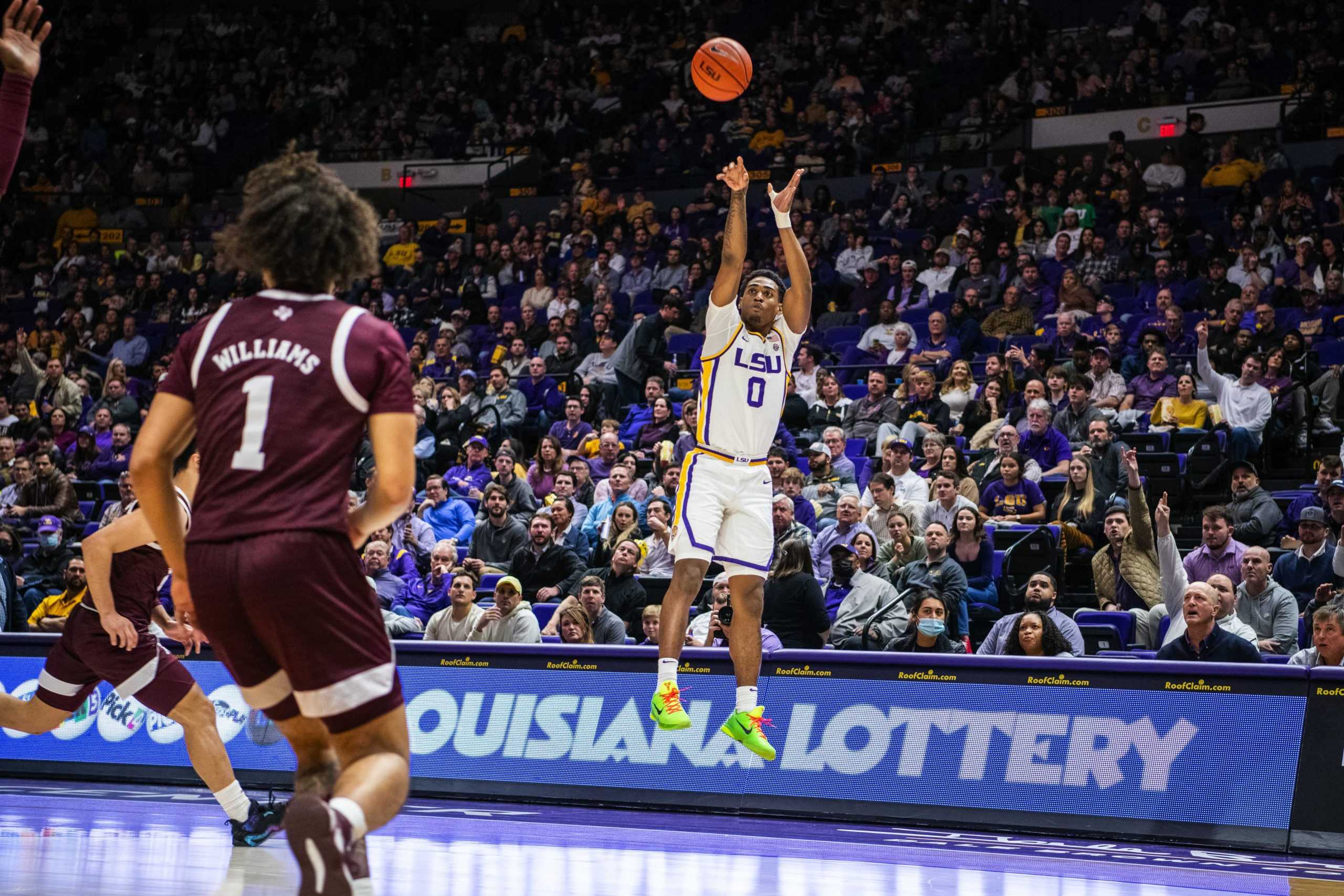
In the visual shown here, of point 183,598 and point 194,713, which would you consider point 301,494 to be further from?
point 194,713

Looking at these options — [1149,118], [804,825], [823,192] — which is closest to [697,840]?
[804,825]

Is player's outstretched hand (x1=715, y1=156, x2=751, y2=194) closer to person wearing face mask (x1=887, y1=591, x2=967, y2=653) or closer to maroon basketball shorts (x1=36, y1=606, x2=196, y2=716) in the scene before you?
person wearing face mask (x1=887, y1=591, x2=967, y2=653)

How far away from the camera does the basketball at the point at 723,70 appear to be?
926 centimetres

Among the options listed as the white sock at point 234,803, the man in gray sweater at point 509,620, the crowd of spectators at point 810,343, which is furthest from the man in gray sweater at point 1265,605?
the white sock at point 234,803

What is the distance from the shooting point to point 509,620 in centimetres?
1110

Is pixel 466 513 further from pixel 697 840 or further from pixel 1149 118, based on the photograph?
pixel 1149 118

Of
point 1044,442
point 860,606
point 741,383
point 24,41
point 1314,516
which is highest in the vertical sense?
point 24,41

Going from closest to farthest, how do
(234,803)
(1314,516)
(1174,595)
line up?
(234,803), (1174,595), (1314,516)

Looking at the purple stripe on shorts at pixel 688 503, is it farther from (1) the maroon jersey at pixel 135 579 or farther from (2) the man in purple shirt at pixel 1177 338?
(2) the man in purple shirt at pixel 1177 338

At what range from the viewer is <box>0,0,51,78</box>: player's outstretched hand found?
4.68 meters

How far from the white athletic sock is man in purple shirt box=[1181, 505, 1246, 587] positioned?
8.06 meters

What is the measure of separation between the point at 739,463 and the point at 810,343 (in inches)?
365

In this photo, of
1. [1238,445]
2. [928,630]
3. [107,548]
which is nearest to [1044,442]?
[1238,445]

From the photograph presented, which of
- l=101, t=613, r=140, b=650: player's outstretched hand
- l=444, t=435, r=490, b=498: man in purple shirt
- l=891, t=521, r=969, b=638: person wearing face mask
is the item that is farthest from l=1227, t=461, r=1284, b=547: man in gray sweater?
l=101, t=613, r=140, b=650: player's outstretched hand
